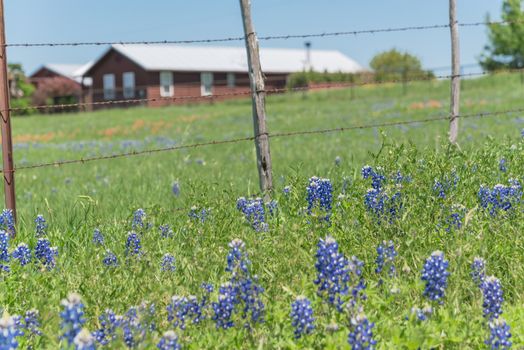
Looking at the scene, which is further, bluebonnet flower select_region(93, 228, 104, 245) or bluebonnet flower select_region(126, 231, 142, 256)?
bluebonnet flower select_region(93, 228, 104, 245)

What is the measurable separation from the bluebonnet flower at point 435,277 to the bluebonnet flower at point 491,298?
0.78 ft

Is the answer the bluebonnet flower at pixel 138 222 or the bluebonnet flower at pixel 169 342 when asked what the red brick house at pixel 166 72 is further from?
the bluebonnet flower at pixel 169 342

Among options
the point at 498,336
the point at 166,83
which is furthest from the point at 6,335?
the point at 166,83

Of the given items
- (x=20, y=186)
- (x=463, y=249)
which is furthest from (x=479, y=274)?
(x=20, y=186)

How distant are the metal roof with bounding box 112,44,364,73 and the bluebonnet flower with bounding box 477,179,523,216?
158 feet

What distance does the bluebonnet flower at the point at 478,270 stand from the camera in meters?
4.10

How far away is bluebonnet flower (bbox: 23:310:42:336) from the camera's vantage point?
3.79 m

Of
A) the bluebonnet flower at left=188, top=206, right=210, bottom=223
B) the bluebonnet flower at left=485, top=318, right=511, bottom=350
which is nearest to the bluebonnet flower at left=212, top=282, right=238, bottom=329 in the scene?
the bluebonnet flower at left=485, top=318, right=511, bottom=350

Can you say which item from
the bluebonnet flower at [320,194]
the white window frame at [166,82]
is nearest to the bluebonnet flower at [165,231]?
the bluebonnet flower at [320,194]

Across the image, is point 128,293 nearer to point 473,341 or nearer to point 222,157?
point 473,341

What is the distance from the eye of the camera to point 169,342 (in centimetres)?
328

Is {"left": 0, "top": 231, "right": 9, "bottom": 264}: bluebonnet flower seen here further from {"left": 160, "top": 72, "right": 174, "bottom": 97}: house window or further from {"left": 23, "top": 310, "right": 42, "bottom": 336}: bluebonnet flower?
{"left": 160, "top": 72, "right": 174, "bottom": 97}: house window

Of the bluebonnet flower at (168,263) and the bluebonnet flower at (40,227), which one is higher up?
the bluebonnet flower at (40,227)

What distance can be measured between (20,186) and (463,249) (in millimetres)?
8921
